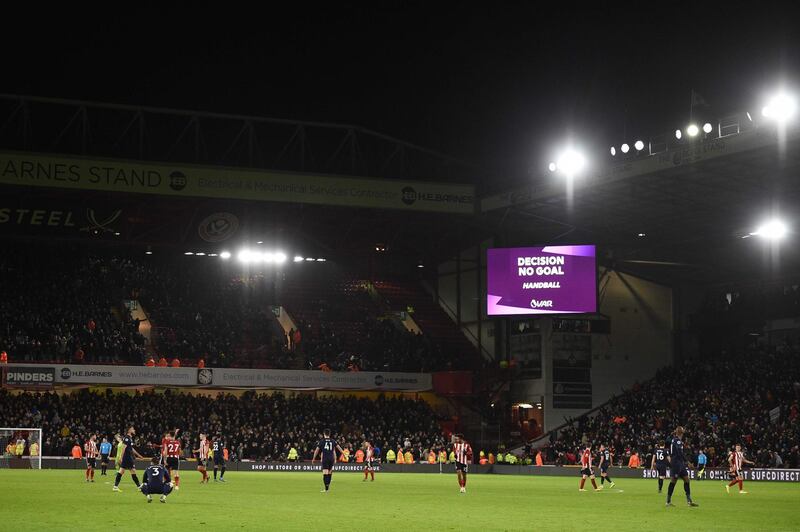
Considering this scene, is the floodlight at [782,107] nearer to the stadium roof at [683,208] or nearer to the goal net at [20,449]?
the stadium roof at [683,208]

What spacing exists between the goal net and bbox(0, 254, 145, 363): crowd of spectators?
7.16 metres

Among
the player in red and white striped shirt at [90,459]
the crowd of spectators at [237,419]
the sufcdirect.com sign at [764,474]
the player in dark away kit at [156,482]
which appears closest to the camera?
the player in dark away kit at [156,482]

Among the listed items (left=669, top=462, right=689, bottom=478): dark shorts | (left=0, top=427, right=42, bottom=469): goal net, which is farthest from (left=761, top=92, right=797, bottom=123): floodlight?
(left=0, top=427, right=42, bottom=469): goal net

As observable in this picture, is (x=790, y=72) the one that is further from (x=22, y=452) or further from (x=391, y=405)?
(x=22, y=452)

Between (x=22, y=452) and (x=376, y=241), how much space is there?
28811 mm

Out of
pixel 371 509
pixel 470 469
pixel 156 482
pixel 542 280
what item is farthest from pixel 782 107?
pixel 470 469

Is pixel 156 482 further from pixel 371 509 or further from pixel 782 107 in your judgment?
pixel 782 107

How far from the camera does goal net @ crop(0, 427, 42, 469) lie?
52.5m

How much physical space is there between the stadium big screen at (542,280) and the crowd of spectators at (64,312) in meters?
22.1

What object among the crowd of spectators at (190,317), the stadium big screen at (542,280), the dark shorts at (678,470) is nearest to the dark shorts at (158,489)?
the dark shorts at (678,470)

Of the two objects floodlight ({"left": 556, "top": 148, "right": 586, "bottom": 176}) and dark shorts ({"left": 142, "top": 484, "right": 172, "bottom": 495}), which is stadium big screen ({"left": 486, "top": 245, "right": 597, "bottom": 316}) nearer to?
floodlight ({"left": 556, "top": 148, "right": 586, "bottom": 176})

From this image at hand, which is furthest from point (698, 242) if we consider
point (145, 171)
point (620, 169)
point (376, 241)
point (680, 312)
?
point (145, 171)

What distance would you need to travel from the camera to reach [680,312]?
71875 millimetres

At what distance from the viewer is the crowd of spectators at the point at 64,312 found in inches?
2379
